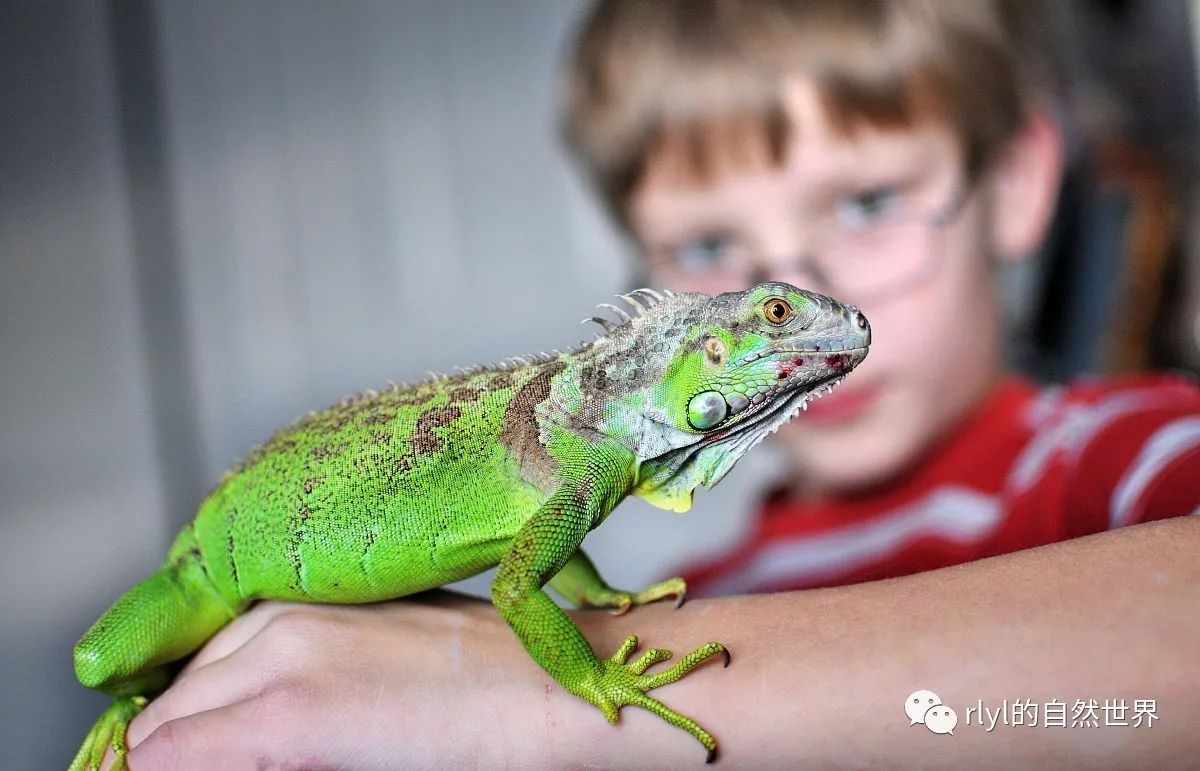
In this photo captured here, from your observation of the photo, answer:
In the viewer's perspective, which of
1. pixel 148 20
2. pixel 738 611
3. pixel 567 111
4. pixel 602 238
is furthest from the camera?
pixel 602 238

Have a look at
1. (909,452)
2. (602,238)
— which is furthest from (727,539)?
(909,452)

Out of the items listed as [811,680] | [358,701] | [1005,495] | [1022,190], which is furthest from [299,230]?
[811,680]

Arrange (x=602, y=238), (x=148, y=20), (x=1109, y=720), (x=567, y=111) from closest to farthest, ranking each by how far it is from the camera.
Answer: (x=1109, y=720)
(x=567, y=111)
(x=148, y=20)
(x=602, y=238)

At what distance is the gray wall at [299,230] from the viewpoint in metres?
2.97

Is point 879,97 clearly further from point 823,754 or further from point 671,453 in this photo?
point 823,754

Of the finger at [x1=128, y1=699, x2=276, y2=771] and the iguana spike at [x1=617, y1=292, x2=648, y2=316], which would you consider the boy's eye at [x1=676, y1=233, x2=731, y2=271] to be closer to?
the iguana spike at [x1=617, y1=292, x2=648, y2=316]

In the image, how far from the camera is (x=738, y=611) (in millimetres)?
1089

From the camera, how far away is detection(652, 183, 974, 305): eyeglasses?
6.23 feet

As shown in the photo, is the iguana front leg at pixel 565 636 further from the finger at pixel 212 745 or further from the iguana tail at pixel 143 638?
the iguana tail at pixel 143 638

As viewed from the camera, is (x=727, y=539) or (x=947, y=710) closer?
(x=947, y=710)

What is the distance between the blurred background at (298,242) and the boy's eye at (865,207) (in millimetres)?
1005

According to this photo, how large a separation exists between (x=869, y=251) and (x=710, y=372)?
1.01 meters

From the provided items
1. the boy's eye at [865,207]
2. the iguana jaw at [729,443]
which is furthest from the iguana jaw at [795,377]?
the boy's eye at [865,207]

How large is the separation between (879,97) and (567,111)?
836mm
